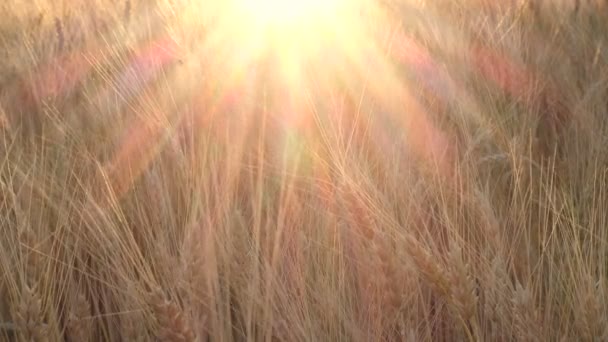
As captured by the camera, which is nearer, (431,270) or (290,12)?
(431,270)

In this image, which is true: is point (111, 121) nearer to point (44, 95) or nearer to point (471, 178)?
point (44, 95)

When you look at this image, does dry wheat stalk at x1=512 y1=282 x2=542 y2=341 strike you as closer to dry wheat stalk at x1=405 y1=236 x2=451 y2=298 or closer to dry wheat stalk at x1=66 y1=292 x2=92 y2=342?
dry wheat stalk at x1=405 y1=236 x2=451 y2=298

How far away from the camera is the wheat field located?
0.95 meters

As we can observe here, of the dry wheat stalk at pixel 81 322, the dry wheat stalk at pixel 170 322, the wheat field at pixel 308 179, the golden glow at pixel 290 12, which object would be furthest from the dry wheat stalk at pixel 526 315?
the golden glow at pixel 290 12

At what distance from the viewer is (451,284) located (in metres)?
0.81

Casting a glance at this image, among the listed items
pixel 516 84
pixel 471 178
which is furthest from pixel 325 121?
pixel 516 84

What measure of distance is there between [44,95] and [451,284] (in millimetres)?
989

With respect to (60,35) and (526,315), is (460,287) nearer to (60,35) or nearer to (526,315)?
(526,315)

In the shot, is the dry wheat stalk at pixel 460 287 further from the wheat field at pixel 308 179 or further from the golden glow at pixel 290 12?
the golden glow at pixel 290 12

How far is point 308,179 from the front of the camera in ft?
3.88

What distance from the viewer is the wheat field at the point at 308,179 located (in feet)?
3.10

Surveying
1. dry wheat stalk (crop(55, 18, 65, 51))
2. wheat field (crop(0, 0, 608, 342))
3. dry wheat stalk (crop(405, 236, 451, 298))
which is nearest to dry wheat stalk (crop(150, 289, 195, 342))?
wheat field (crop(0, 0, 608, 342))

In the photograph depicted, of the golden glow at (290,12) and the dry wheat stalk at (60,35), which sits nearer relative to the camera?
the dry wheat stalk at (60,35)

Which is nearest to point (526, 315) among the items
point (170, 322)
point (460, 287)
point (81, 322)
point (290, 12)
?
point (460, 287)
